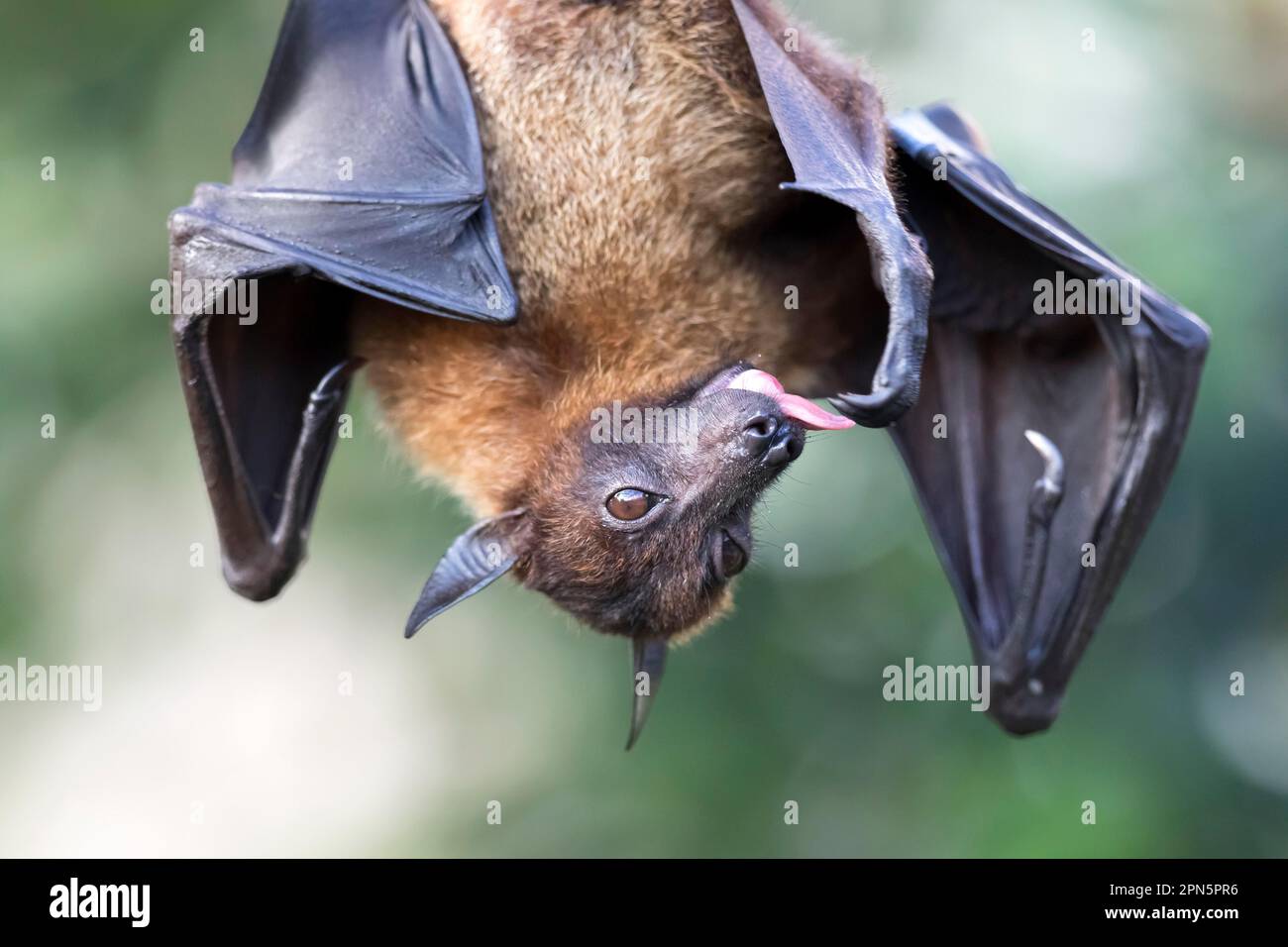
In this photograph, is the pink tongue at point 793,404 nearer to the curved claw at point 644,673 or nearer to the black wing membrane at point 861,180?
the black wing membrane at point 861,180

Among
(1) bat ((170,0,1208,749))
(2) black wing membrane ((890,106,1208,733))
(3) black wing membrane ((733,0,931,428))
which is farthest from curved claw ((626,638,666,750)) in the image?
(3) black wing membrane ((733,0,931,428))

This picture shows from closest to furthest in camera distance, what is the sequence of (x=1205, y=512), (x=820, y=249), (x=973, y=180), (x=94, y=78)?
(x=973, y=180), (x=820, y=249), (x=94, y=78), (x=1205, y=512)

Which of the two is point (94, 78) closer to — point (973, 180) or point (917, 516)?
point (973, 180)

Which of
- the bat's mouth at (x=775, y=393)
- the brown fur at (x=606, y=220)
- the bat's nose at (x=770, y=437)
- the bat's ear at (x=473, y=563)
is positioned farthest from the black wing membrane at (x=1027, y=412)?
the bat's ear at (x=473, y=563)

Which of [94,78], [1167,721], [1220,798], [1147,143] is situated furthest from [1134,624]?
[94,78]

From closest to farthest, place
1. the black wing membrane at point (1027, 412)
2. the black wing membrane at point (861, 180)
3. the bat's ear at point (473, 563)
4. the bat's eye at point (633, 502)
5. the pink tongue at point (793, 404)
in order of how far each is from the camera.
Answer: the black wing membrane at point (861, 180)
the pink tongue at point (793, 404)
the bat's ear at point (473, 563)
the bat's eye at point (633, 502)
the black wing membrane at point (1027, 412)

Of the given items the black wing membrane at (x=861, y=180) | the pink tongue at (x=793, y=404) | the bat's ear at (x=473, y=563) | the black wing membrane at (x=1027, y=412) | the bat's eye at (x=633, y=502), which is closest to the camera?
the black wing membrane at (x=861, y=180)

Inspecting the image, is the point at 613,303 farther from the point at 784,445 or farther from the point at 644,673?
the point at 644,673
